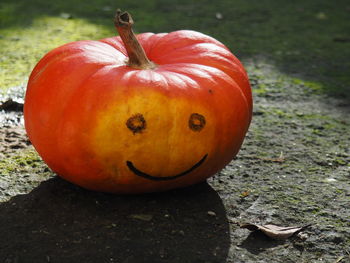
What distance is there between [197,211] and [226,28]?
2937 mm

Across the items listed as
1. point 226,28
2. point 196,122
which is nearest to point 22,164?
point 196,122

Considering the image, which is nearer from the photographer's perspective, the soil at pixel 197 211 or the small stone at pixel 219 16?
the soil at pixel 197 211

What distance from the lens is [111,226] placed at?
88.2 inches

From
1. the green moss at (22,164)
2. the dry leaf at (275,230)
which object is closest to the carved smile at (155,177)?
the dry leaf at (275,230)

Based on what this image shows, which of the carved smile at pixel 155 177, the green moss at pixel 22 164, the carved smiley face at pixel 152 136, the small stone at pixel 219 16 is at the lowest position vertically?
the green moss at pixel 22 164

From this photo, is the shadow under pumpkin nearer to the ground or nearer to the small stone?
the ground

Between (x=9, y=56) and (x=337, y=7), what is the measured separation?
3.20 m

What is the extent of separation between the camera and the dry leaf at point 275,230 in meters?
2.22

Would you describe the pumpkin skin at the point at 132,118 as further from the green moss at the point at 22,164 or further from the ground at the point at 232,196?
the green moss at the point at 22,164

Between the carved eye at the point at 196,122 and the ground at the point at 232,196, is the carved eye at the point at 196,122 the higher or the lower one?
the higher one

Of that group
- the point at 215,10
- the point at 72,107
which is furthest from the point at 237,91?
the point at 215,10

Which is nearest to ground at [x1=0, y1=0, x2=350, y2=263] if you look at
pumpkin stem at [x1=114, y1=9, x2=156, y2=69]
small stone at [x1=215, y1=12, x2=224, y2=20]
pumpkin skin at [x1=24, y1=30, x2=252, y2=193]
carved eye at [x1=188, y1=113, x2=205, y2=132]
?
pumpkin skin at [x1=24, y1=30, x2=252, y2=193]

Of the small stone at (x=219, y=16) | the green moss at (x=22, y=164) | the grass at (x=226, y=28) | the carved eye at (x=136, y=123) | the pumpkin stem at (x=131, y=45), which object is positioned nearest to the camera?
the carved eye at (x=136, y=123)

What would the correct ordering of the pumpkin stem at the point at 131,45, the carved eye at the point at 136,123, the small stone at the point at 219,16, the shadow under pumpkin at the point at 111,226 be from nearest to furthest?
the shadow under pumpkin at the point at 111,226 → the carved eye at the point at 136,123 → the pumpkin stem at the point at 131,45 → the small stone at the point at 219,16
